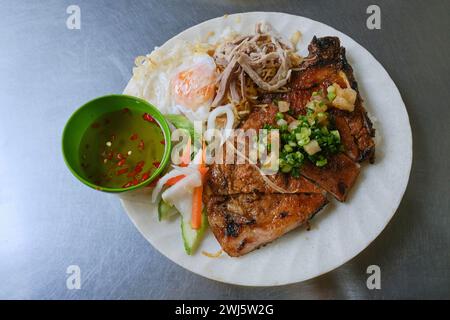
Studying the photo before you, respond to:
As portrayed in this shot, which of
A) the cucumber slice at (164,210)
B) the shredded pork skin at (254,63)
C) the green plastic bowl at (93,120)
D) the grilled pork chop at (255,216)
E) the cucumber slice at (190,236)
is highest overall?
the shredded pork skin at (254,63)

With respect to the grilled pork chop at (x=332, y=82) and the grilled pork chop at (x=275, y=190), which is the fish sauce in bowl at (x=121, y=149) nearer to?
the grilled pork chop at (x=275, y=190)

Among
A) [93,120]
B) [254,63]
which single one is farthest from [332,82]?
[93,120]

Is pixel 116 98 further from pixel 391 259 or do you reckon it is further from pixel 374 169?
pixel 391 259

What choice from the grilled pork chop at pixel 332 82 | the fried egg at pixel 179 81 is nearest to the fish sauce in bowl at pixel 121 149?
the fried egg at pixel 179 81

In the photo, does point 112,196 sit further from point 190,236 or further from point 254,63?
point 254,63

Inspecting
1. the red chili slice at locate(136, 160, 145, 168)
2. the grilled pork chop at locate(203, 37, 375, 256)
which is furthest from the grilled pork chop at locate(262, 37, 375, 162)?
the red chili slice at locate(136, 160, 145, 168)

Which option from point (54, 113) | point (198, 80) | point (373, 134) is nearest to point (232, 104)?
point (198, 80)
